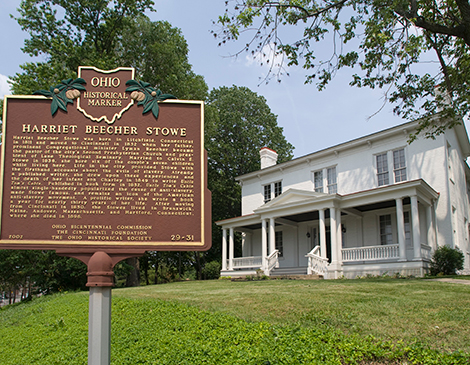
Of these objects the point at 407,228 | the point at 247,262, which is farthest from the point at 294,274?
the point at 407,228

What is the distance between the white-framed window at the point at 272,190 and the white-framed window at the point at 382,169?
24.5ft

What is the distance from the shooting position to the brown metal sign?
4.78 meters

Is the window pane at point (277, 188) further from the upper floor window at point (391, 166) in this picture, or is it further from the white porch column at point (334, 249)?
the upper floor window at point (391, 166)

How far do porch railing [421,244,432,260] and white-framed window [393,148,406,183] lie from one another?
4061 mm

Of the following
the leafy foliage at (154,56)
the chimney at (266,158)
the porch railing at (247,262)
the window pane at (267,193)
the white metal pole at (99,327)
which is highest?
the leafy foliage at (154,56)

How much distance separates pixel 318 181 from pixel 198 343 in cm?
2006

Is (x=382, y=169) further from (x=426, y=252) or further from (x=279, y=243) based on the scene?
(x=279, y=243)

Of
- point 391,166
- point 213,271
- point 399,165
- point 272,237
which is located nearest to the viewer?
point 399,165

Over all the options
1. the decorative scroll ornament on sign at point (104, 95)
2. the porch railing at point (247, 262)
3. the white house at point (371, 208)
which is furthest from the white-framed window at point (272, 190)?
the decorative scroll ornament on sign at point (104, 95)

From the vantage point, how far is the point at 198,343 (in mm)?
6555

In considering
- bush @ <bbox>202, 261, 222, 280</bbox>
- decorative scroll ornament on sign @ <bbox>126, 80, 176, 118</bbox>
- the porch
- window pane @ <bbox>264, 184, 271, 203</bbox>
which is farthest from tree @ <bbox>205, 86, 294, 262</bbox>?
decorative scroll ornament on sign @ <bbox>126, 80, 176, 118</bbox>

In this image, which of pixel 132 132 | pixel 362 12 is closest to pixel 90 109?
pixel 132 132

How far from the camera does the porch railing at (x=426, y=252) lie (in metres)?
18.4

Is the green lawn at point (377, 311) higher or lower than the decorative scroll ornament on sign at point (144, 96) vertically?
lower
